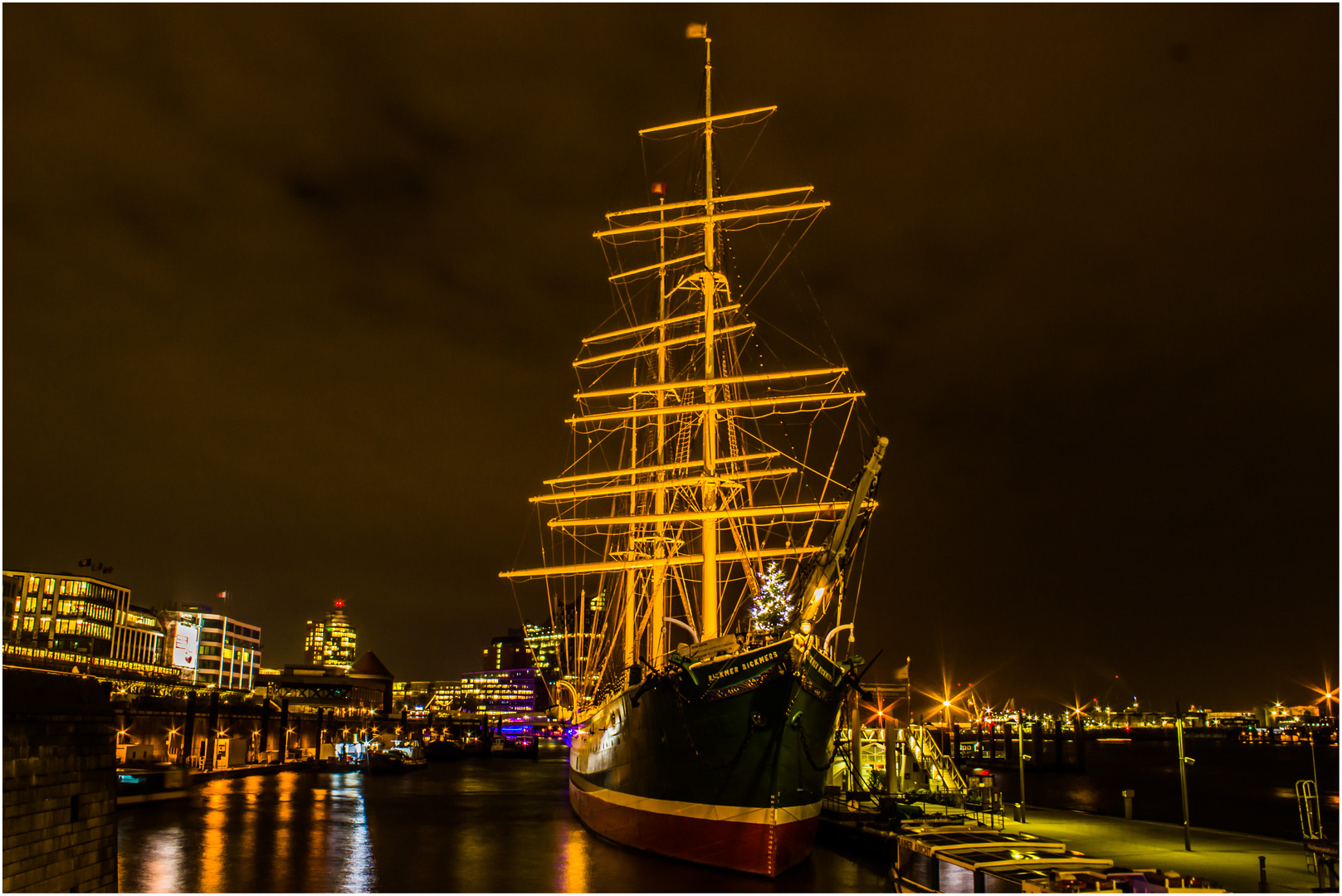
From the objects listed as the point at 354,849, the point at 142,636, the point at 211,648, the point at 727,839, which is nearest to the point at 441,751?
the point at 142,636

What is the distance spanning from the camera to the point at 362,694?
151 meters

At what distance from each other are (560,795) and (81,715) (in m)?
43.5

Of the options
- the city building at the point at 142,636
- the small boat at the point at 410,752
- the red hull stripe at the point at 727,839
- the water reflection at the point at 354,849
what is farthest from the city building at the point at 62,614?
the red hull stripe at the point at 727,839

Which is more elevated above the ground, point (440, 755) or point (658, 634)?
point (658, 634)

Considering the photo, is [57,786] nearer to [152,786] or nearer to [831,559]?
[831,559]

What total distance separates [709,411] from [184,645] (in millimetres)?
137577

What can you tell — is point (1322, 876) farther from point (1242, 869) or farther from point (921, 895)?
point (921, 895)

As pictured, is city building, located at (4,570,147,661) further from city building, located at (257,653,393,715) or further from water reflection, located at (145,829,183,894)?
water reflection, located at (145,829,183,894)

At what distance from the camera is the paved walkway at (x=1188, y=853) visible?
1895cm

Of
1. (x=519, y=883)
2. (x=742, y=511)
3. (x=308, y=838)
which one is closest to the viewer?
(x=519, y=883)

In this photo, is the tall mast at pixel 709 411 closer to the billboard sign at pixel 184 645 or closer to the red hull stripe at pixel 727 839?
the red hull stripe at pixel 727 839

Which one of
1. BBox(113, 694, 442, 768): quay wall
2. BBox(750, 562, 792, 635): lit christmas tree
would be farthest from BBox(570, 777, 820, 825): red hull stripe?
BBox(113, 694, 442, 768): quay wall

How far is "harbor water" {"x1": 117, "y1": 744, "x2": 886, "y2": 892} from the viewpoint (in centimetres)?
2416

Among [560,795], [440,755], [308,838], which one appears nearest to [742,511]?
[308,838]
